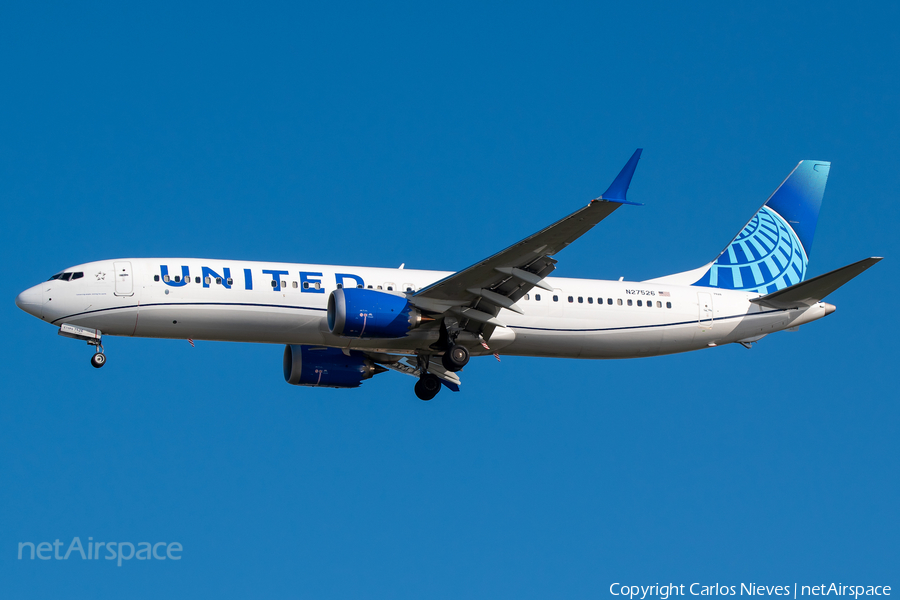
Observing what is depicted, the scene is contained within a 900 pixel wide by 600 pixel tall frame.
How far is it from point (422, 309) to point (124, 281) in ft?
28.6

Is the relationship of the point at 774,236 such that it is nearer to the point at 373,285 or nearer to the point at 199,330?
the point at 373,285

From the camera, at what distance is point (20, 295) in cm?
3011

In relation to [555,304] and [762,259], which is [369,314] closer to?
[555,304]

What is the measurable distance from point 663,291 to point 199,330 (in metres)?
15.2

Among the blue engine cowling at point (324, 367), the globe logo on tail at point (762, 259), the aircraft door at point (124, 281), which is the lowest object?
the blue engine cowling at point (324, 367)

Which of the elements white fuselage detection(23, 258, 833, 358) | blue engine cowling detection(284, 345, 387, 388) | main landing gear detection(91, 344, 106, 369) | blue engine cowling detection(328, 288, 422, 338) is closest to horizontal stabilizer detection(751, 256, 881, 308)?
white fuselage detection(23, 258, 833, 358)

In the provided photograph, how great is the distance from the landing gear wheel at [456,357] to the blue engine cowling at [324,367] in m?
4.45

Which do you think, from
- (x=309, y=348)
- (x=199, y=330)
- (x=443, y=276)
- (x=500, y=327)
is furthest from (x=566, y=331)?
(x=199, y=330)

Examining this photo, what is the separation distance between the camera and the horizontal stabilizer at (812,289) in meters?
31.2

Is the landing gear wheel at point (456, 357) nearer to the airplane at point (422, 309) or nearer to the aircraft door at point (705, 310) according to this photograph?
the airplane at point (422, 309)

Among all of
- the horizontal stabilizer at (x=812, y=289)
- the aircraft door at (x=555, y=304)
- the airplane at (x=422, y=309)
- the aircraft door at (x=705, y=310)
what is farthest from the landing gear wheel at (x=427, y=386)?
the horizontal stabilizer at (x=812, y=289)

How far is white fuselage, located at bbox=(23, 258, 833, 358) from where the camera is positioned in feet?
98.3

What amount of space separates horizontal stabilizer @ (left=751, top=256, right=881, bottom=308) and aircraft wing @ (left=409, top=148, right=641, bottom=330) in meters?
9.11

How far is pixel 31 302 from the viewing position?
98.2 feet
